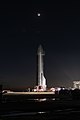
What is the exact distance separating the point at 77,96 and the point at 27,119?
2213 inches

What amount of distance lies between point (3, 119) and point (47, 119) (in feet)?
13.2

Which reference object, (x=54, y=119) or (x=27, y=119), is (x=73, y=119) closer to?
(x=54, y=119)

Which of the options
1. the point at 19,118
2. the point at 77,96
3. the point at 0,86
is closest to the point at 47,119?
the point at 19,118

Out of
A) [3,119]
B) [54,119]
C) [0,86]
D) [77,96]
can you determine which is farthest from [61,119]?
[77,96]

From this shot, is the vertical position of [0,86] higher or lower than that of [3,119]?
higher

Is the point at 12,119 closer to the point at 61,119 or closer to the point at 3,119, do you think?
the point at 3,119

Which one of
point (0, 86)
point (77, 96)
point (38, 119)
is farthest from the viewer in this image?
point (77, 96)

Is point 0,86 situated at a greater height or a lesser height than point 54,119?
greater

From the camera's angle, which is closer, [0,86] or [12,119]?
[12,119]

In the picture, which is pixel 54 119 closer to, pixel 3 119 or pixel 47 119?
pixel 47 119

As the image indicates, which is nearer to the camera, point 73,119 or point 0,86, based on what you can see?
point 73,119

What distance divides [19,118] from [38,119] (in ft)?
7.55

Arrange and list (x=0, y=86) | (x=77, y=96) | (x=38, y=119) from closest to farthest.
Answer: (x=38, y=119), (x=0, y=86), (x=77, y=96)

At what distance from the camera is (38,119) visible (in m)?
29.3
